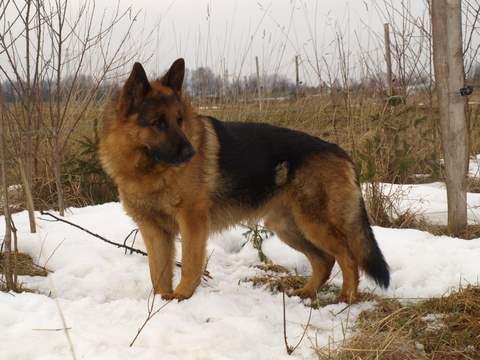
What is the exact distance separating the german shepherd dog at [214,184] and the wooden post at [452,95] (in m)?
1.32

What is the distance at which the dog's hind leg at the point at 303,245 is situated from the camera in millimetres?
3727

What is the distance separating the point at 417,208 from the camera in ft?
18.0

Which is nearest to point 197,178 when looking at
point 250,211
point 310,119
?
point 250,211

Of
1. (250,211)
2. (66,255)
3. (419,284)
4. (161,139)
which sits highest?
(161,139)

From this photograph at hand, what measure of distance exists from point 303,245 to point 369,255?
1.98ft

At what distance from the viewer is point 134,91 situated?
10.6ft

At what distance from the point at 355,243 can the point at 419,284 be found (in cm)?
50

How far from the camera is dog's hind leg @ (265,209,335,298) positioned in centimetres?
373

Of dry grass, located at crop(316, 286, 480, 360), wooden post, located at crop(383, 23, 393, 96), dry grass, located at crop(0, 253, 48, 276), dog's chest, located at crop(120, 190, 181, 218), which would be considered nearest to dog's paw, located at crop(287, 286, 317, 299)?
dry grass, located at crop(316, 286, 480, 360)

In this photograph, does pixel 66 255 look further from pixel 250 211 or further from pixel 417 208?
pixel 417 208

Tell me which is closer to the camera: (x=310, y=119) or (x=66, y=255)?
(x=66, y=255)

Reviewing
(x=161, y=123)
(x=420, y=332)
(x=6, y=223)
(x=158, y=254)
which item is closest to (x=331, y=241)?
(x=420, y=332)

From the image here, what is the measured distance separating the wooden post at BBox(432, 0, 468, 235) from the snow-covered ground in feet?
1.62

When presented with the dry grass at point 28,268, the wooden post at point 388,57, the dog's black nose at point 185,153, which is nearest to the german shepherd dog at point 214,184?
the dog's black nose at point 185,153
